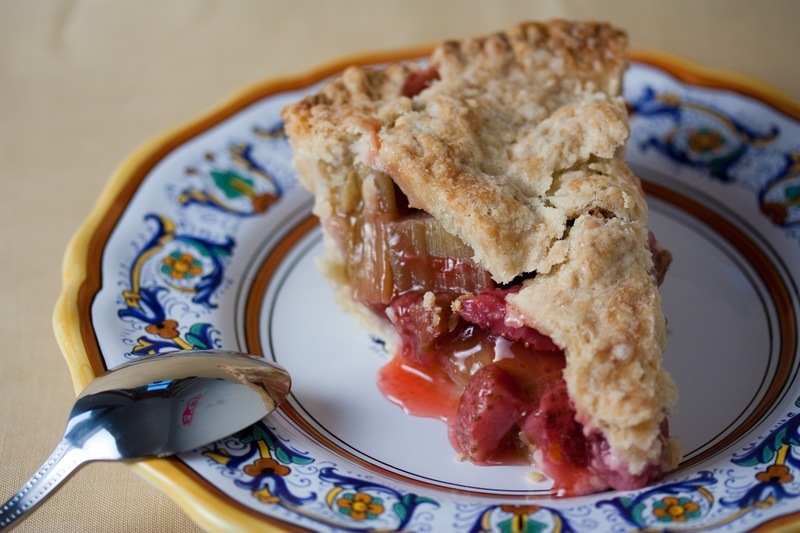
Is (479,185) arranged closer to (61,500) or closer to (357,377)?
(357,377)

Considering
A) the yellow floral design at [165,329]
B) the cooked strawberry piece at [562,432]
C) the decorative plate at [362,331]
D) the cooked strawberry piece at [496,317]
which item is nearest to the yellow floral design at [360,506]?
the decorative plate at [362,331]

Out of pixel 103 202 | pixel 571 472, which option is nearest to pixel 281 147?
pixel 103 202

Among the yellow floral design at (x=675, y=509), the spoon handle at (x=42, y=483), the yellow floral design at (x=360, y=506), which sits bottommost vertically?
the spoon handle at (x=42, y=483)

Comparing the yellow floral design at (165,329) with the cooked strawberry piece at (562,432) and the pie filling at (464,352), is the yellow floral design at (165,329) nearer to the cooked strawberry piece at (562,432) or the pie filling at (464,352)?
the pie filling at (464,352)

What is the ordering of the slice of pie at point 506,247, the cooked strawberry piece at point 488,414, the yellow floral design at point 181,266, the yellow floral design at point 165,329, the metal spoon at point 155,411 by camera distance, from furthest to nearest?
the yellow floral design at point 181,266 < the yellow floral design at point 165,329 < the cooked strawberry piece at point 488,414 < the slice of pie at point 506,247 < the metal spoon at point 155,411

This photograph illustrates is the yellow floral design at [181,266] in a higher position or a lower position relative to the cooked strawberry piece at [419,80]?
lower

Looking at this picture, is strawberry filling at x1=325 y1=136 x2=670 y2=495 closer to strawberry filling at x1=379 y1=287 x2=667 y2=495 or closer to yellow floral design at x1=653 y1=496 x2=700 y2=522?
strawberry filling at x1=379 y1=287 x2=667 y2=495

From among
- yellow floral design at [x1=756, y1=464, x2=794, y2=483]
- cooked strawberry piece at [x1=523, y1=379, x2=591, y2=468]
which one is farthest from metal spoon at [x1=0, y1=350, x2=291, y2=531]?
yellow floral design at [x1=756, y1=464, x2=794, y2=483]
